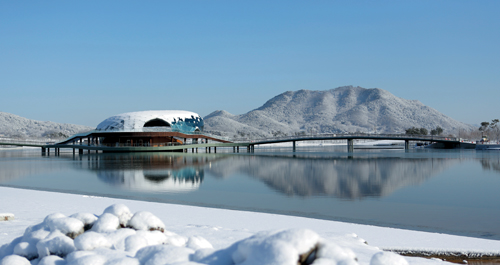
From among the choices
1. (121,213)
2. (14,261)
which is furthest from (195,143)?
(14,261)

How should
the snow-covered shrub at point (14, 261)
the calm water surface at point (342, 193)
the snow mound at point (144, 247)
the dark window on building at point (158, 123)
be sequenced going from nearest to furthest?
the snow mound at point (144, 247) < the snow-covered shrub at point (14, 261) < the calm water surface at point (342, 193) < the dark window on building at point (158, 123)

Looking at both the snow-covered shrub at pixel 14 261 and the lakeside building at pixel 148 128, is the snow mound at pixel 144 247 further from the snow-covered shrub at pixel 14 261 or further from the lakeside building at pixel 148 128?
the lakeside building at pixel 148 128

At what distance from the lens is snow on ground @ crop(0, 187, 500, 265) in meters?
5.59

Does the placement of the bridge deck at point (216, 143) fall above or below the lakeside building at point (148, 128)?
below

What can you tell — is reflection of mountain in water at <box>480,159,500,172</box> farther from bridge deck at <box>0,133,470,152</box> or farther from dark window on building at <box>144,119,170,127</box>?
dark window on building at <box>144,119,170,127</box>

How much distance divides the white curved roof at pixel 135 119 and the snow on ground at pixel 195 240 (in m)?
71.6

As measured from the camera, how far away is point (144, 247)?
654cm

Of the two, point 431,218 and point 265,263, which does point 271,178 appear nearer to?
point 431,218

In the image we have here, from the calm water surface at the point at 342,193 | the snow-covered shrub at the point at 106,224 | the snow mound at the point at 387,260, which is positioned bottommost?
the calm water surface at the point at 342,193

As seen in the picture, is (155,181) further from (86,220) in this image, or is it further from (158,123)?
(158,123)

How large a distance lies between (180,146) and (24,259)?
64.1 m

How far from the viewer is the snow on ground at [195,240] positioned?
559 cm

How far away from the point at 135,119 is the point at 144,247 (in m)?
81.8

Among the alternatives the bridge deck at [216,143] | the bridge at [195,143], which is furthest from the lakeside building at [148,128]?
the bridge deck at [216,143]
